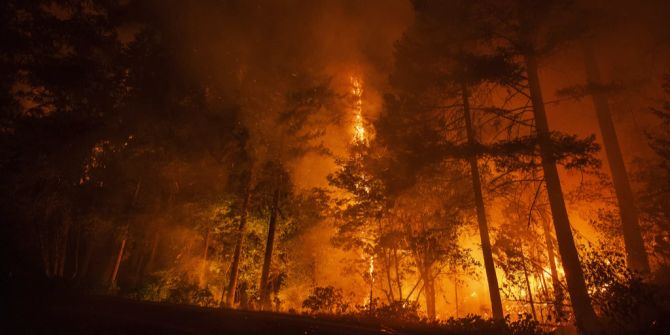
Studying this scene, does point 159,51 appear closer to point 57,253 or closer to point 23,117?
point 23,117

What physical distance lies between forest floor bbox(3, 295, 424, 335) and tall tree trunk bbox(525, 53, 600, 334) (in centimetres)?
566

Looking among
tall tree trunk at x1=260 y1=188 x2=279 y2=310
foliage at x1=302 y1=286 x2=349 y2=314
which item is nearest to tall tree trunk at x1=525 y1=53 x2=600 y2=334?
foliage at x1=302 y1=286 x2=349 y2=314

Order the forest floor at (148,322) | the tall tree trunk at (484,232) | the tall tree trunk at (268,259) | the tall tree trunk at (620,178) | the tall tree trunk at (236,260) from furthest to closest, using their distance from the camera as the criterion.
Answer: the tall tree trunk at (236,260) < the tall tree trunk at (268,259) < the tall tree trunk at (620,178) < the tall tree trunk at (484,232) < the forest floor at (148,322)

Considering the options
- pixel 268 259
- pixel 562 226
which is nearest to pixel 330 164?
pixel 268 259

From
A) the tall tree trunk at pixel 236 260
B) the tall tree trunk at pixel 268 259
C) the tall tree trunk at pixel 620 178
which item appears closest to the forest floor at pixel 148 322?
the tall tree trunk at pixel 268 259

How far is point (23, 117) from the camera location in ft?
42.3

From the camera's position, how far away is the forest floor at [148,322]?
22.4 ft

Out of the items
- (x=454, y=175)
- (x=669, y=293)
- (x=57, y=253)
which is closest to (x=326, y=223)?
(x=454, y=175)

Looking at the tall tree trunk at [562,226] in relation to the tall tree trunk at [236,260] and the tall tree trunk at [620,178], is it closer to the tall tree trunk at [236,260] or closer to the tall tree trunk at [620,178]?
the tall tree trunk at [620,178]

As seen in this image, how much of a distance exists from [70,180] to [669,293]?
24.0 meters

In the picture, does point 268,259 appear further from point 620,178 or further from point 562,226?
point 620,178

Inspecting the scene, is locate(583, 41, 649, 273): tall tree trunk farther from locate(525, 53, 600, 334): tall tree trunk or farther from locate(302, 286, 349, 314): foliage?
locate(302, 286, 349, 314): foliage

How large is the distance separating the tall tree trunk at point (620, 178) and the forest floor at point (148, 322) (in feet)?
38.3

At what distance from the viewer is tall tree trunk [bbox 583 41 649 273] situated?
14.0 metres
